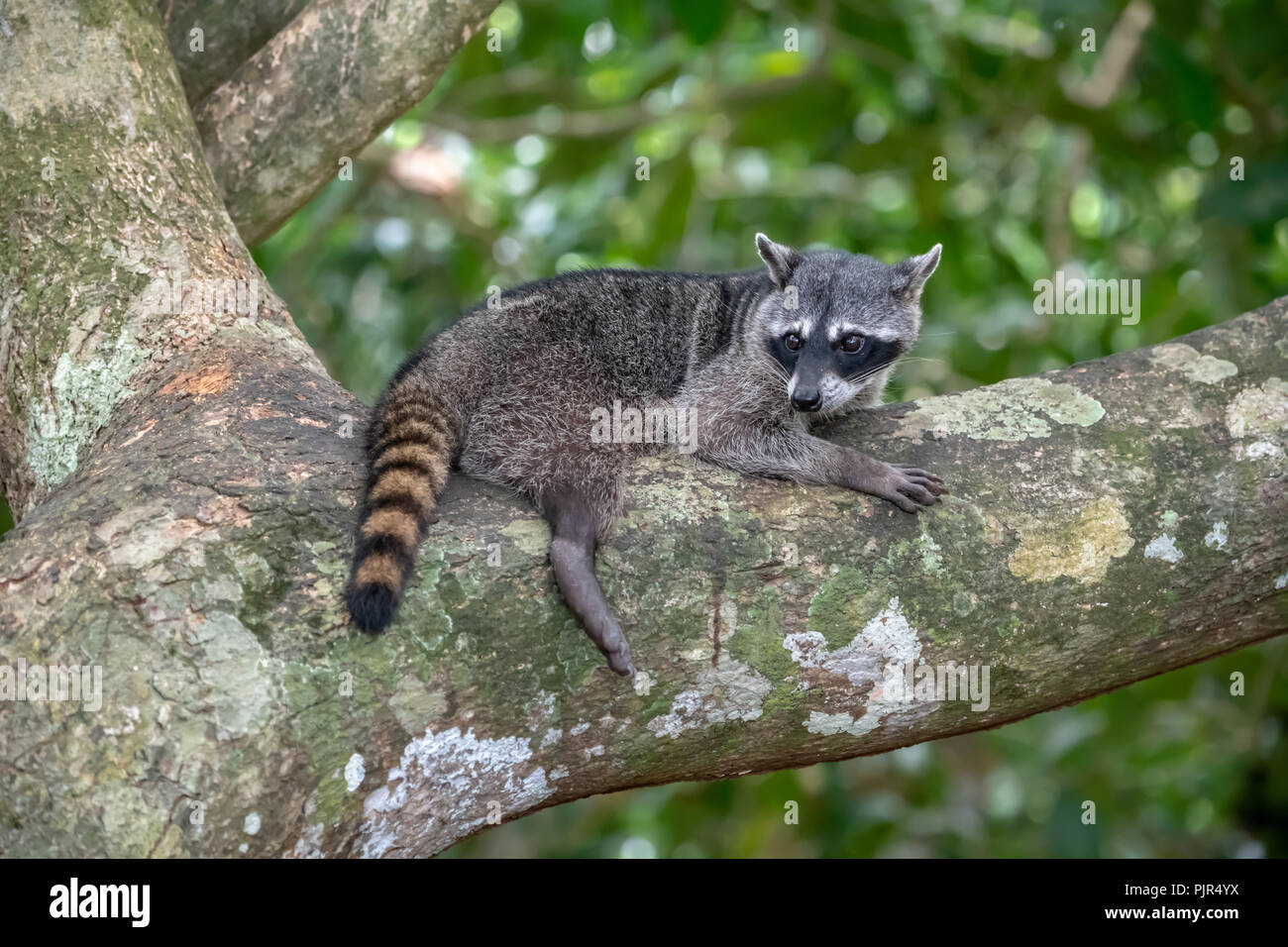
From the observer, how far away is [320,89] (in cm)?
489

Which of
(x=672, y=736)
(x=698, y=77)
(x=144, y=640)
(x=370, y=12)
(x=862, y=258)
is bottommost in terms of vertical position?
(x=672, y=736)

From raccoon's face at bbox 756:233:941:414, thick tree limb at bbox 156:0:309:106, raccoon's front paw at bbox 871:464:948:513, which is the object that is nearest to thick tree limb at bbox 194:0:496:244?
thick tree limb at bbox 156:0:309:106

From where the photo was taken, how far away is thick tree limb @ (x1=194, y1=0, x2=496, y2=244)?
4805mm

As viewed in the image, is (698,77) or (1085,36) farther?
(698,77)

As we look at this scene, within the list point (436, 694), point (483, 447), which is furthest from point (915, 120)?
point (436, 694)

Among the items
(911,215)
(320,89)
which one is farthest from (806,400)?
(911,215)

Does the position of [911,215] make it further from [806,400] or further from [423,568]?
[423,568]

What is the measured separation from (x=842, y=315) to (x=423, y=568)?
2.42m

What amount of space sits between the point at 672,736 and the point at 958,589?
2.85 ft

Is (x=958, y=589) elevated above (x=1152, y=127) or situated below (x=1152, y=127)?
below

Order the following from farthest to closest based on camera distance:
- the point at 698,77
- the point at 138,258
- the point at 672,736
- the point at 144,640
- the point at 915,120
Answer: the point at 698,77
the point at 915,120
the point at 138,258
the point at 672,736
the point at 144,640

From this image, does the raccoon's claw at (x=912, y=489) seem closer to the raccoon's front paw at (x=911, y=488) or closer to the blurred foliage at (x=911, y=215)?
the raccoon's front paw at (x=911, y=488)

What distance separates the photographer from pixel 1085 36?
627cm

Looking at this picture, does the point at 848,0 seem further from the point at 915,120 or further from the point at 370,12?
the point at 370,12
